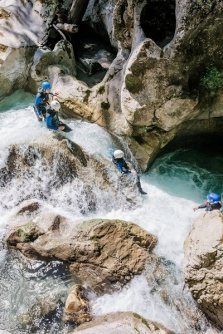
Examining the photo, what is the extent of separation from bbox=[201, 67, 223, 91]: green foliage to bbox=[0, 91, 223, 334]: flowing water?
10.6ft

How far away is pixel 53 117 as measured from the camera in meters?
12.5

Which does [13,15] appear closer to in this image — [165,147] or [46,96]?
[46,96]

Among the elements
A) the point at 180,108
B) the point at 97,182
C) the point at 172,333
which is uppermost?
the point at 180,108

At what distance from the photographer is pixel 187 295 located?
351 inches

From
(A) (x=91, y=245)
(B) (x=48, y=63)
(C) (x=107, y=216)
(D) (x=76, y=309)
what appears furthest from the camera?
(B) (x=48, y=63)

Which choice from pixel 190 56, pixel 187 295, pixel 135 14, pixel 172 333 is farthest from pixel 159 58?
pixel 172 333

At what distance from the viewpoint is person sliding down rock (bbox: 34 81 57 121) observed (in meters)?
12.8

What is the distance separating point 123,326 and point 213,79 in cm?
693

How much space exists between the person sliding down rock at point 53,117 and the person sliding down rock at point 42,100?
549mm

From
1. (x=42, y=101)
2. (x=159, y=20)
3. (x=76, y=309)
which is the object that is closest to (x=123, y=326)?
(x=76, y=309)

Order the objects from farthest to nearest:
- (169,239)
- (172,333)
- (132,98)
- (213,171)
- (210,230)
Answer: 1. (213,171)
2. (132,98)
3. (169,239)
4. (210,230)
5. (172,333)

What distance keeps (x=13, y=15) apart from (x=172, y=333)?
13.3 meters

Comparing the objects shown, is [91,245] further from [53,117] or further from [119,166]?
[53,117]

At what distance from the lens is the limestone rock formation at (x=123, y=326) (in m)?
7.71
